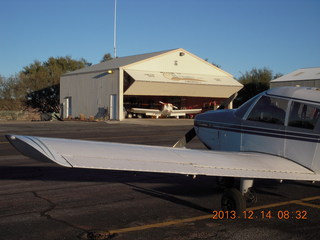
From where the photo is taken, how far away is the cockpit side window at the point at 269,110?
6.28 m

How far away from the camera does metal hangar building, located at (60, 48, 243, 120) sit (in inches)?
1444

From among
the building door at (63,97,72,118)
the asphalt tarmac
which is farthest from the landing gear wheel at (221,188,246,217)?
the building door at (63,97,72,118)

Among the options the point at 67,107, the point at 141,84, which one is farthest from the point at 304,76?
the point at 67,107

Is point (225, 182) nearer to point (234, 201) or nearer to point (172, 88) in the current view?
point (234, 201)

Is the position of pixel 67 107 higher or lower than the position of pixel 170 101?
lower

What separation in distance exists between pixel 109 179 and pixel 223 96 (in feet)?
118

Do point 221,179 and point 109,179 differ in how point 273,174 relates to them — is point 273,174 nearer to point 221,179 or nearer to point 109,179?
point 221,179

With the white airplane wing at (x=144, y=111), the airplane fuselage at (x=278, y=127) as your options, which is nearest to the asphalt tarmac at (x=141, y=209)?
the airplane fuselage at (x=278, y=127)

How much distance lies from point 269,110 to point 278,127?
14.6 inches

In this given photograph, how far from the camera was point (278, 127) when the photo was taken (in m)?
6.26

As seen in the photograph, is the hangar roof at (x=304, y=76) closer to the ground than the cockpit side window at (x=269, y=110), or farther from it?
farther from it

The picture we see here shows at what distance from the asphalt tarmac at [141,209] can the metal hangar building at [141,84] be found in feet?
89.8

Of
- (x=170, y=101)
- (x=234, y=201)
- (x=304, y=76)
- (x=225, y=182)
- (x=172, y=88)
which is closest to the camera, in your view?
(x=234, y=201)

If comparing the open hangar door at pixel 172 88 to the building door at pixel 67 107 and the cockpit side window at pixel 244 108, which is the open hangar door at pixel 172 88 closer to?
the building door at pixel 67 107
